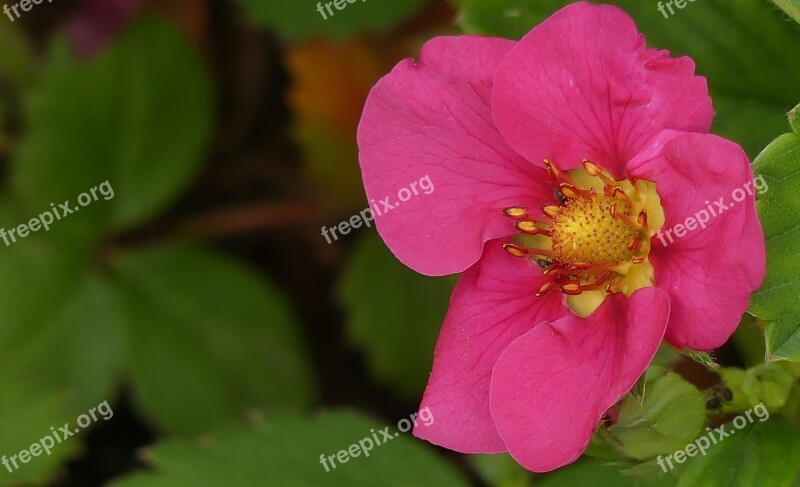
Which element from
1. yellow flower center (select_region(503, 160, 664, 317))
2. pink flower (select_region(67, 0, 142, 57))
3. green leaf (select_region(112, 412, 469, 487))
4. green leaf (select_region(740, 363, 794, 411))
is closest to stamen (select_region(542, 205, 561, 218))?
yellow flower center (select_region(503, 160, 664, 317))

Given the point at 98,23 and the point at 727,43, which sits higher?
the point at 98,23

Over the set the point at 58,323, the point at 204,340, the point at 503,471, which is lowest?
the point at 503,471

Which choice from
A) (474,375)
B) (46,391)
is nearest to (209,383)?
(46,391)

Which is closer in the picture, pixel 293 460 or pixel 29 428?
pixel 293 460

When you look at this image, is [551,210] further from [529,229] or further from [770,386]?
[770,386]

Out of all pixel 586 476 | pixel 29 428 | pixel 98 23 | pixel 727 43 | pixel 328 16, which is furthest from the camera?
pixel 98 23

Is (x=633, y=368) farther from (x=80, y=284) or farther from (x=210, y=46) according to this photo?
(x=210, y=46)

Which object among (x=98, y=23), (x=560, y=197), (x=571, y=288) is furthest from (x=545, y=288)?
(x=98, y=23)
